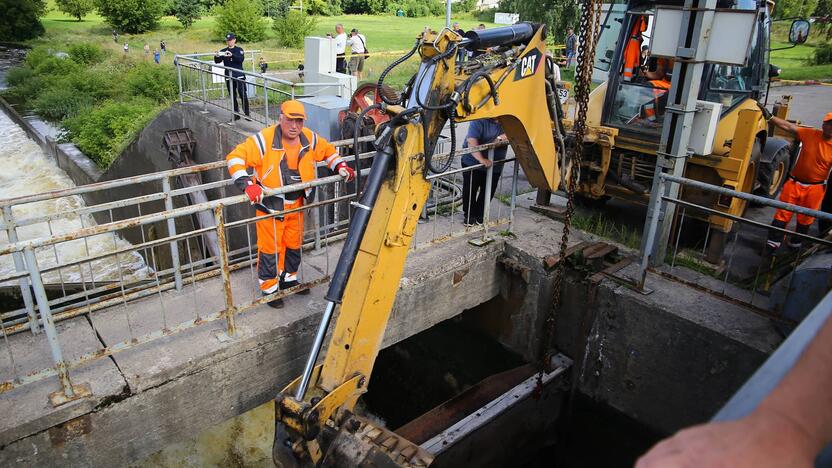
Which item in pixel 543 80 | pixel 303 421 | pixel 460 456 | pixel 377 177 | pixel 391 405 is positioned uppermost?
pixel 543 80

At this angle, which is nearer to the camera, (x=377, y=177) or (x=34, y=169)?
(x=377, y=177)

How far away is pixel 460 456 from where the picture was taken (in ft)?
18.9

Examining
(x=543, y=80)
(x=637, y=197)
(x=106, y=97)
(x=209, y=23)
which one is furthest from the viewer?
(x=209, y=23)

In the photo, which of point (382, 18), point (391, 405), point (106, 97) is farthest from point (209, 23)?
point (391, 405)

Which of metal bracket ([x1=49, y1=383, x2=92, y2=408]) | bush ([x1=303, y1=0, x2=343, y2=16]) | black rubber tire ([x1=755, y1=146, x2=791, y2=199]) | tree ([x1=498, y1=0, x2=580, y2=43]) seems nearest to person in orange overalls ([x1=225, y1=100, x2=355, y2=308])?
metal bracket ([x1=49, y1=383, x2=92, y2=408])

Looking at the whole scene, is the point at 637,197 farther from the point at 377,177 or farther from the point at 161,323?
the point at 161,323

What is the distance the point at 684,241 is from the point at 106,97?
2313 centimetres

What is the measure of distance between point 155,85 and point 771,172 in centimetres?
2143

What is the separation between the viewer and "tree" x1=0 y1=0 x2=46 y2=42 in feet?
141

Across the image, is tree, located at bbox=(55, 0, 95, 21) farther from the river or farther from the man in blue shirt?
the man in blue shirt

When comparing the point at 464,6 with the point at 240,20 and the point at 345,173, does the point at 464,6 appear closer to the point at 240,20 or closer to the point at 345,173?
the point at 240,20

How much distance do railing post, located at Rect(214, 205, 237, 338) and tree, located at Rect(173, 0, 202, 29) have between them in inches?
2009

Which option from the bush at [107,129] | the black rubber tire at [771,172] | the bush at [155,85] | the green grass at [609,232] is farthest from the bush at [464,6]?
the green grass at [609,232]

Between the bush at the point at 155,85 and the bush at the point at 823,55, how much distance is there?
31.0 metres
